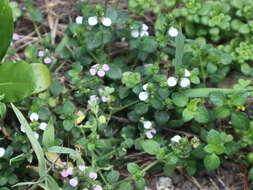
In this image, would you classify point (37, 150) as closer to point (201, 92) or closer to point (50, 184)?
point (50, 184)

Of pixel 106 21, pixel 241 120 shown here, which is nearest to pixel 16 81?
pixel 106 21

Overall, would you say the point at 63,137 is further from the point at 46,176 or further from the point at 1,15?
the point at 1,15

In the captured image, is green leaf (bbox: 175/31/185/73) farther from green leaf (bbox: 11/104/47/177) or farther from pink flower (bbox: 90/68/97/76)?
green leaf (bbox: 11/104/47/177)

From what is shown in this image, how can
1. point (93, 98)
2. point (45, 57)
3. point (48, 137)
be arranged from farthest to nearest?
point (45, 57) → point (93, 98) → point (48, 137)

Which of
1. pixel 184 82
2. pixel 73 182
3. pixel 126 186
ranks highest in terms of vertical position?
pixel 184 82

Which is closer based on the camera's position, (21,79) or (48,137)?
(48,137)

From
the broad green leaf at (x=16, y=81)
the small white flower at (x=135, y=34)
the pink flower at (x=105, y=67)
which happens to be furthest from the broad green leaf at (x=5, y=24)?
the small white flower at (x=135, y=34)

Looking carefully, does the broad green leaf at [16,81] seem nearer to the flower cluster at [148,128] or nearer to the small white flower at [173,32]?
the flower cluster at [148,128]
